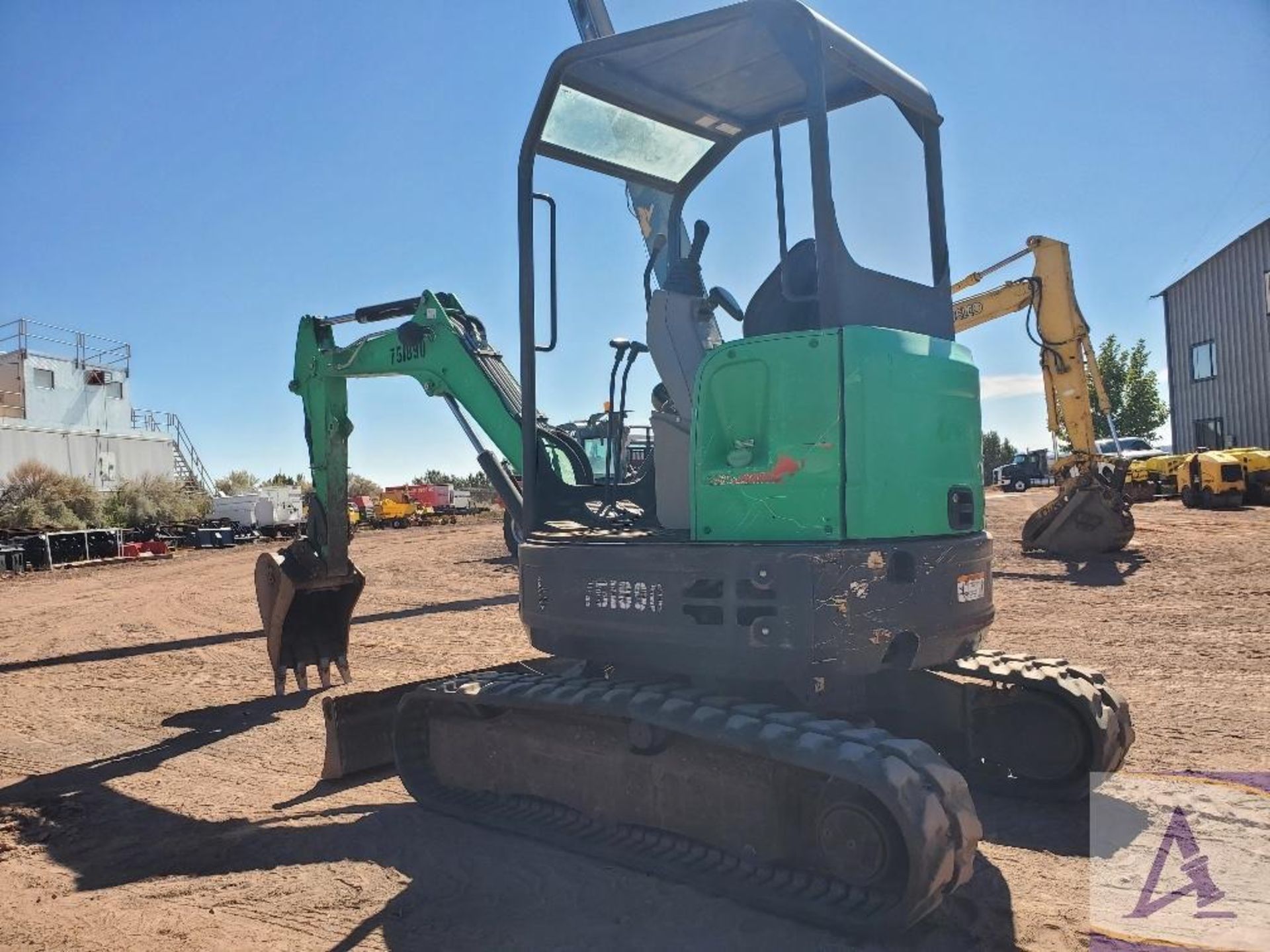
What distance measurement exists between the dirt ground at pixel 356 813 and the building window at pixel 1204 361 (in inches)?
910

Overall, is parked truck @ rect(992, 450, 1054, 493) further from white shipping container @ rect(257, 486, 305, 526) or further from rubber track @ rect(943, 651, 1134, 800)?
rubber track @ rect(943, 651, 1134, 800)

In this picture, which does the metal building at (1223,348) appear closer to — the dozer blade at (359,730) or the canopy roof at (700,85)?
the canopy roof at (700,85)

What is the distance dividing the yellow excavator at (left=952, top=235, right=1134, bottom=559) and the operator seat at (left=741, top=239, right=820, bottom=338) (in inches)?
429

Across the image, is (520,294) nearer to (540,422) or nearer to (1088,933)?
(540,422)

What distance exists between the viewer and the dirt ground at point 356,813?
144 inches

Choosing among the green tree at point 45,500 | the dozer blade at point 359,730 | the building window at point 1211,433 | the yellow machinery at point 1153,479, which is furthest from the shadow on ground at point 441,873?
the building window at point 1211,433

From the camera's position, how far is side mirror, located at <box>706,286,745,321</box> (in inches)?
180

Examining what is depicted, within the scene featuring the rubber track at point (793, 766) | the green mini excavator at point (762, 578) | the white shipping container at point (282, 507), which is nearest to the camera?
the rubber track at point (793, 766)

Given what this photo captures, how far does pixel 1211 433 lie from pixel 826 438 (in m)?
33.4

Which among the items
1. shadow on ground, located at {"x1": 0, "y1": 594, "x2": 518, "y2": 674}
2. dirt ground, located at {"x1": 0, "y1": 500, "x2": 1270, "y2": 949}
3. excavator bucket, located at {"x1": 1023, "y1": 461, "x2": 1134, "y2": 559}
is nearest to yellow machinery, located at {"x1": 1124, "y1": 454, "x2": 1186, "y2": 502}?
excavator bucket, located at {"x1": 1023, "y1": 461, "x2": 1134, "y2": 559}

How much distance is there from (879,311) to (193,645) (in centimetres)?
932

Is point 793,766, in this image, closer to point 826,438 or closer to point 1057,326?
point 826,438

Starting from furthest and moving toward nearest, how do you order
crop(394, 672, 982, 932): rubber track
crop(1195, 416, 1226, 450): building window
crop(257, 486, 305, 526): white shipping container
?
crop(257, 486, 305, 526): white shipping container, crop(1195, 416, 1226, 450): building window, crop(394, 672, 982, 932): rubber track

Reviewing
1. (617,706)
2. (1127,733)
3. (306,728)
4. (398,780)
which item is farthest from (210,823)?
(1127,733)
